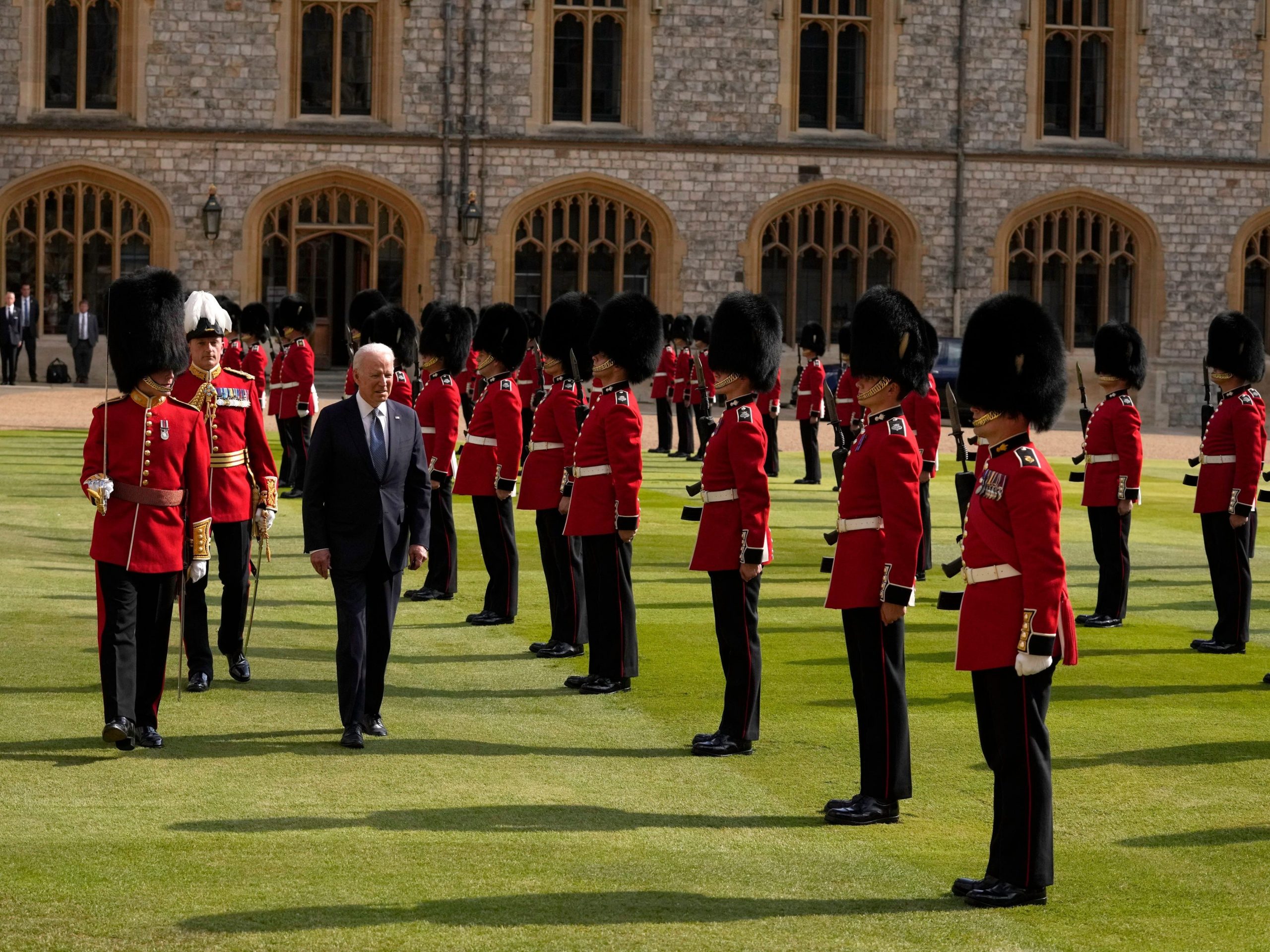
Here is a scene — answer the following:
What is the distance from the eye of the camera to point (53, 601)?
912 cm

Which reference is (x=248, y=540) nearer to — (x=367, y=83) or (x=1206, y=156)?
(x=367, y=83)

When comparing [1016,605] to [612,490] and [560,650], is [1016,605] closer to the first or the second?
[612,490]

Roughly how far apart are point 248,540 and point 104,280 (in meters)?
18.4

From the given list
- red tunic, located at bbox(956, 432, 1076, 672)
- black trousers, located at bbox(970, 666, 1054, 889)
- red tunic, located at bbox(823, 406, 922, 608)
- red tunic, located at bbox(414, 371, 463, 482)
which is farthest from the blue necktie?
red tunic, located at bbox(414, 371, 463, 482)

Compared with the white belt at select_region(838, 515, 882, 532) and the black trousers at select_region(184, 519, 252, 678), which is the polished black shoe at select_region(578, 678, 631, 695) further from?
the white belt at select_region(838, 515, 882, 532)

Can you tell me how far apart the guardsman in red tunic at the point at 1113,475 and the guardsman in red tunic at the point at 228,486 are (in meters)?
4.15

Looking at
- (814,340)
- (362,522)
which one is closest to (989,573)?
(362,522)

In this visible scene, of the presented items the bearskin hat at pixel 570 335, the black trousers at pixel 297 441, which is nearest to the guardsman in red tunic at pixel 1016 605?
the bearskin hat at pixel 570 335

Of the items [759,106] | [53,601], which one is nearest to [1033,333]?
[53,601]

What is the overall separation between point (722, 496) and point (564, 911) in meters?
2.20

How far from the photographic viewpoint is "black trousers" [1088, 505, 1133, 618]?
30.7 feet

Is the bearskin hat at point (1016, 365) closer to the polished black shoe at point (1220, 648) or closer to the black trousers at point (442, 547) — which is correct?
the polished black shoe at point (1220, 648)

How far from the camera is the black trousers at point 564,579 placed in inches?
322

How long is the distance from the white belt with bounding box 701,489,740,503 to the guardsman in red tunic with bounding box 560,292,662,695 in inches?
30.0
